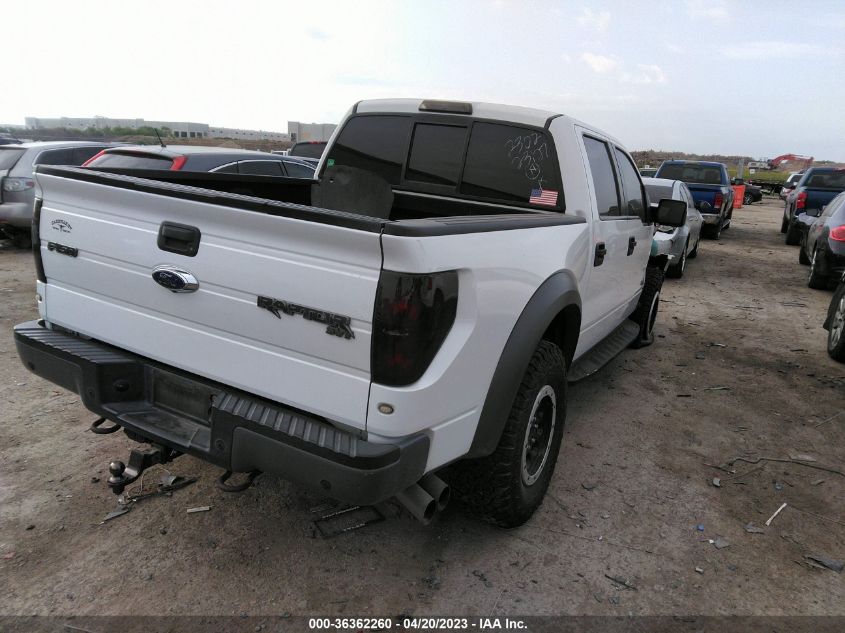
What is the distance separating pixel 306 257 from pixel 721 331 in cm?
615

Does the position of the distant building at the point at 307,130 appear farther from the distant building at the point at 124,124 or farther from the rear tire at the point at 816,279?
the rear tire at the point at 816,279

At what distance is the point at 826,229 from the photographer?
7.99 m

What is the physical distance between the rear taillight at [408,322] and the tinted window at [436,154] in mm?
1865

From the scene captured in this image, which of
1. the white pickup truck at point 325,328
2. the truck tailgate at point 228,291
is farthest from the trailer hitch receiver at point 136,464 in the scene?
the truck tailgate at point 228,291

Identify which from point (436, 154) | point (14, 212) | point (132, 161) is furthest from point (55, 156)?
point (436, 154)

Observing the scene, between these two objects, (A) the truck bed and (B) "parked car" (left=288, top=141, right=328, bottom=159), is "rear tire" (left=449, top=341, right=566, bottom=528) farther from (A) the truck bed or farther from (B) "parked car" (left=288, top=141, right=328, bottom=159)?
(B) "parked car" (left=288, top=141, right=328, bottom=159)

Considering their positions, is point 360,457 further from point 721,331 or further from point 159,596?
point 721,331

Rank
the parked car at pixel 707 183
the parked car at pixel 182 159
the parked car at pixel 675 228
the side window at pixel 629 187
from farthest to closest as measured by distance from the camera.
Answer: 1. the parked car at pixel 707 183
2. the parked car at pixel 675 228
3. the parked car at pixel 182 159
4. the side window at pixel 629 187

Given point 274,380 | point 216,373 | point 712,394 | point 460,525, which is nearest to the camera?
point 274,380

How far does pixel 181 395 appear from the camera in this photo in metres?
2.44

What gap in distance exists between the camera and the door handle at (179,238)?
2.25 meters

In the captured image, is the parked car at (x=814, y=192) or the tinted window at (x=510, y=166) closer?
the tinted window at (x=510, y=166)

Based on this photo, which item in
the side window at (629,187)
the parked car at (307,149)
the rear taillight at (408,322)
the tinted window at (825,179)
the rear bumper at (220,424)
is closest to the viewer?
the rear taillight at (408,322)

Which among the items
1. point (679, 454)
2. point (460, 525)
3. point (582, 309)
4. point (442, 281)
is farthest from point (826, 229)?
point (442, 281)
